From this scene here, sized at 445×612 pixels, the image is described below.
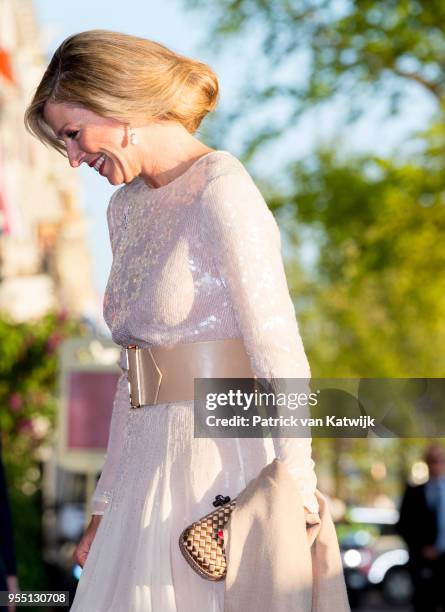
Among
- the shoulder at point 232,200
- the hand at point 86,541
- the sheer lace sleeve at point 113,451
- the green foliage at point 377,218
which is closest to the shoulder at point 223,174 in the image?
the shoulder at point 232,200

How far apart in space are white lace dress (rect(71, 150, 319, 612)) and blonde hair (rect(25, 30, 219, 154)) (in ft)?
0.47

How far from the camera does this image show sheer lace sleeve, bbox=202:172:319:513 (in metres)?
2.87

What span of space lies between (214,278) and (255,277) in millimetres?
125

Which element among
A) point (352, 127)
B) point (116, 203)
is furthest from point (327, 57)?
point (116, 203)

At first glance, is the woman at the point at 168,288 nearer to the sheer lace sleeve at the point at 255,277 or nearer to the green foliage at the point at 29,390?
the sheer lace sleeve at the point at 255,277

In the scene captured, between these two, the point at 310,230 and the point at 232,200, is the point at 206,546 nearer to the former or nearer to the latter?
the point at 232,200

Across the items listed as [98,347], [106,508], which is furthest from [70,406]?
[106,508]

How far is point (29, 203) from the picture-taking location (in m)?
36.5

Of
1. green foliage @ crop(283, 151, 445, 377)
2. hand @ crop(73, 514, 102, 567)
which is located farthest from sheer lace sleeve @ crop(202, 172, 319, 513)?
green foliage @ crop(283, 151, 445, 377)

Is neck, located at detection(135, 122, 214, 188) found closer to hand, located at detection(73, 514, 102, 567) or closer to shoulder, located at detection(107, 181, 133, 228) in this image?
shoulder, located at detection(107, 181, 133, 228)

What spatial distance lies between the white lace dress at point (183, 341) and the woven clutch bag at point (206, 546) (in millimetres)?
62

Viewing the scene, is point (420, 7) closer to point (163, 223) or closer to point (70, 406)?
point (70, 406)

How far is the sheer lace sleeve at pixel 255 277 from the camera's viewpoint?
2.87 metres

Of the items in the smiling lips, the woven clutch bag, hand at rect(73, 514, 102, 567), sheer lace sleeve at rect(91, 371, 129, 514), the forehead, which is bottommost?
the woven clutch bag
